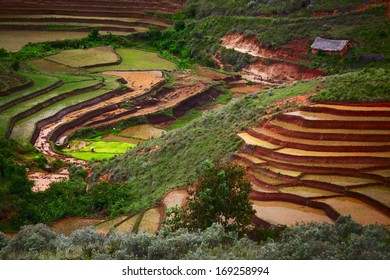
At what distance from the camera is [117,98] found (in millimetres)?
32844

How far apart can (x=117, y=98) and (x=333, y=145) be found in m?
19.2

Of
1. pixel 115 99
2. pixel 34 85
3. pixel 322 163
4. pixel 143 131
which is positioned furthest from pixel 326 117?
pixel 34 85

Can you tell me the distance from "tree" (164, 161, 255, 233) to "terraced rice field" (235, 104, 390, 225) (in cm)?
163

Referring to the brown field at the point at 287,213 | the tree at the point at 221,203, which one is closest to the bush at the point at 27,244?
the tree at the point at 221,203

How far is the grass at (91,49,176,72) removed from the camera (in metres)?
39.5

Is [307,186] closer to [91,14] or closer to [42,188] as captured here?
[42,188]

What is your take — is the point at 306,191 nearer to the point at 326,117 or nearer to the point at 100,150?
the point at 326,117

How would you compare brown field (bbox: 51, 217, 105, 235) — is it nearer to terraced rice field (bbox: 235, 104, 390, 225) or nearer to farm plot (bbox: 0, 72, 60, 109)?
terraced rice field (bbox: 235, 104, 390, 225)

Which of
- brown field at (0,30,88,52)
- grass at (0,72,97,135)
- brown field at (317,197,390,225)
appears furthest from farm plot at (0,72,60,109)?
brown field at (317,197,390,225)

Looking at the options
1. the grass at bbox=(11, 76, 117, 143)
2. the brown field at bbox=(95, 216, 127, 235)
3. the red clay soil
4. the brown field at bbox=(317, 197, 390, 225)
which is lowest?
the grass at bbox=(11, 76, 117, 143)

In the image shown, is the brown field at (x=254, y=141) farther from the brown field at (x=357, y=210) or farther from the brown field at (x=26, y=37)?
the brown field at (x=26, y=37)

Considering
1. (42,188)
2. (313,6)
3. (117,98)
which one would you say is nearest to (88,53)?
(117,98)

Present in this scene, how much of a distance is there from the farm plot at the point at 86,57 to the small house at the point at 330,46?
13.4 meters

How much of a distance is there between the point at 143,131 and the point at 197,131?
364 inches
